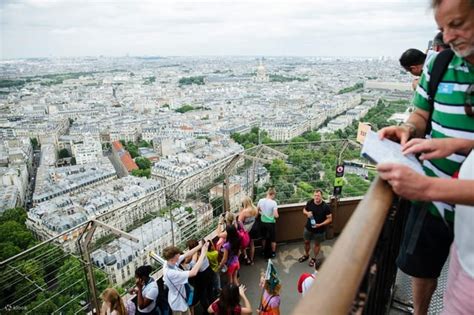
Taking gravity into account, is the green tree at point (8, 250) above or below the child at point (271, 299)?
below

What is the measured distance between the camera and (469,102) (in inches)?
33.8

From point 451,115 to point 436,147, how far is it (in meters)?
0.15

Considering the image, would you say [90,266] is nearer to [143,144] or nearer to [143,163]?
[143,163]

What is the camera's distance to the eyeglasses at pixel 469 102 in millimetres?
855

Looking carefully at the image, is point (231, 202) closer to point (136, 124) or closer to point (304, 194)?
point (304, 194)

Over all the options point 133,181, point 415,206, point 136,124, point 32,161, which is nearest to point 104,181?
point 133,181

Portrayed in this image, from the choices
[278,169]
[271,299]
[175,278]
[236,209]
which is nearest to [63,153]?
[236,209]

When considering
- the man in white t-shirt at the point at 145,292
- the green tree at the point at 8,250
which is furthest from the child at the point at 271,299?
the green tree at the point at 8,250

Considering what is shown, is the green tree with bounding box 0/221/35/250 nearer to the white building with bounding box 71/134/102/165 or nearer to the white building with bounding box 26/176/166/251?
the white building with bounding box 26/176/166/251

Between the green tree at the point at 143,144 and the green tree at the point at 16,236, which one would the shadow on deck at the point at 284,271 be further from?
the green tree at the point at 143,144

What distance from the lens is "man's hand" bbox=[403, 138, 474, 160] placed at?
813mm

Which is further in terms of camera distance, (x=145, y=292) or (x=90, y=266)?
(x=90, y=266)

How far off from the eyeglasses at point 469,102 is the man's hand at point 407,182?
35cm

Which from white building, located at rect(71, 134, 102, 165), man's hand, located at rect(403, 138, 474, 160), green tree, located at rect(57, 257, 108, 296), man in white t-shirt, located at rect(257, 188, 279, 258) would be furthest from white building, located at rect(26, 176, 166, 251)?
man's hand, located at rect(403, 138, 474, 160)
